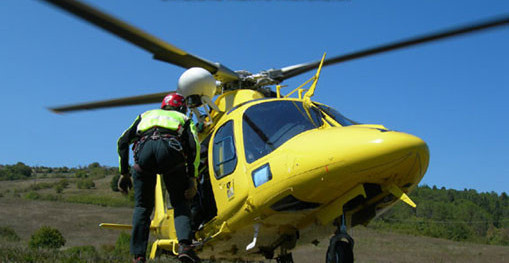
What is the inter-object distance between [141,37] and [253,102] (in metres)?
1.53

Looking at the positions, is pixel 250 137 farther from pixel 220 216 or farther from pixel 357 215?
pixel 357 215

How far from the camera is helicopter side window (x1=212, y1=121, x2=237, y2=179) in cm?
539

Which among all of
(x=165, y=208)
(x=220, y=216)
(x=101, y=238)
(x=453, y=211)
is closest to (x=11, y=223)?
(x=101, y=238)

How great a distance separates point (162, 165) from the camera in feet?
13.6

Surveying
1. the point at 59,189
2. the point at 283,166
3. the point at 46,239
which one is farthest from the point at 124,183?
the point at 59,189

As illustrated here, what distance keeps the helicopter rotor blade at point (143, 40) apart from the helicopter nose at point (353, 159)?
2.18m

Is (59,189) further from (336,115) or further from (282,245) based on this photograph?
(336,115)

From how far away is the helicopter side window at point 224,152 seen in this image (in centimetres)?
539

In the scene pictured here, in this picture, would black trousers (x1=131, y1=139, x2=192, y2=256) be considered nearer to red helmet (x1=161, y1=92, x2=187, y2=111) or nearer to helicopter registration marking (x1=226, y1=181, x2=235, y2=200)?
red helmet (x1=161, y1=92, x2=187, y2=111)

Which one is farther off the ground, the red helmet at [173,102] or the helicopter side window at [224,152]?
the red helmet at [173,102]

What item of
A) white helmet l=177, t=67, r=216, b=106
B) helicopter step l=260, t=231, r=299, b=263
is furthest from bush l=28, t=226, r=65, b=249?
helicopter step l=260, t=231, r=299, b=263

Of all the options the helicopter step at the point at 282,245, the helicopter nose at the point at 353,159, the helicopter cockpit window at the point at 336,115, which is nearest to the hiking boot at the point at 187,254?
the helicopter nose at the point at 353,159

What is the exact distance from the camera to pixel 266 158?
4844mm

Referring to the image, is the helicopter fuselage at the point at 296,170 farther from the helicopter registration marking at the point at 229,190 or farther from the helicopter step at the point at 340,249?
the helicopter step at the point at 340,249
